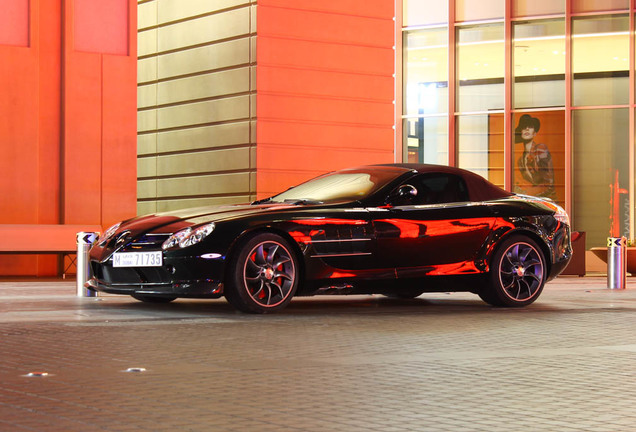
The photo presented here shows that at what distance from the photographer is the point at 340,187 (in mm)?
11102

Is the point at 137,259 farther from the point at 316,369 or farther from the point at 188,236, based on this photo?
the point at 316,369

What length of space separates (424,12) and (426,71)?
1.51 meters

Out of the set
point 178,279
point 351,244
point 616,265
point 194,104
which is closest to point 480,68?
point 194,104

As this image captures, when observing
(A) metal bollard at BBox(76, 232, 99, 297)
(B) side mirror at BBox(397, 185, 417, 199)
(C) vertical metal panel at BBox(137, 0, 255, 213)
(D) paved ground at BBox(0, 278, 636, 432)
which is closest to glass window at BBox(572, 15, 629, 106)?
(C) vertical metal panel at BBox(137, 0, 255, 213)

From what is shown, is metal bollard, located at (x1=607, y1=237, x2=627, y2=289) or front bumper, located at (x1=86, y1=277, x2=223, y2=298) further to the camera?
metal bollard, located at (x1=607, y1=237, x2=627, y2=289)

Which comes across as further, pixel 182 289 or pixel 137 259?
pixel 137 259

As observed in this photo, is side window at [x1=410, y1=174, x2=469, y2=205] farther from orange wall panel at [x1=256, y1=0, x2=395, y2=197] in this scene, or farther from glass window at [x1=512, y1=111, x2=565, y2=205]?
glass window at [x1=512, y1=111, x2=565, y2=205]

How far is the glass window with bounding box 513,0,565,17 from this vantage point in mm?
27469

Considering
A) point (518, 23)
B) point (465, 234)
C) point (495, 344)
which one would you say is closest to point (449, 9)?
point (518, 23)

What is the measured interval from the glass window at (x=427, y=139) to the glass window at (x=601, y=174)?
11.2 ft

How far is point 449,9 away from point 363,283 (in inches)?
767

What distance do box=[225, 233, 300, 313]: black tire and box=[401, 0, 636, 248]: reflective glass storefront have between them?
18422 millimetres

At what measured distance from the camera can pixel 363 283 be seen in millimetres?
10352

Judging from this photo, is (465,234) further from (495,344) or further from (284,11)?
(284,11)
